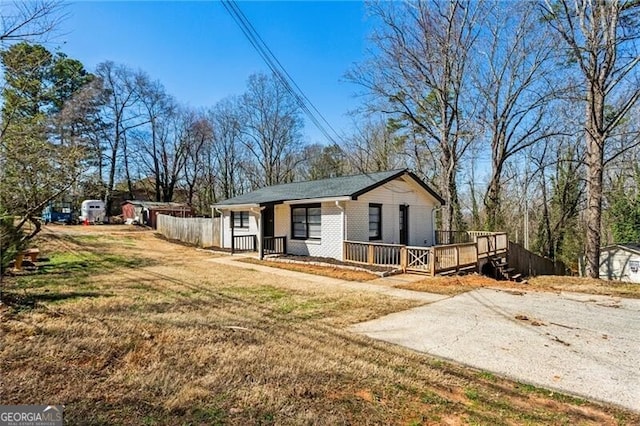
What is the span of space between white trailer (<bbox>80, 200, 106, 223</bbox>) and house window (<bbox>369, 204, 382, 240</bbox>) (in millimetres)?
31234

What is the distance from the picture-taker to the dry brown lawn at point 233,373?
2.87 meters

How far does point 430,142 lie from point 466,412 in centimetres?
2352

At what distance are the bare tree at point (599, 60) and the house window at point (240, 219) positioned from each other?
14917mm

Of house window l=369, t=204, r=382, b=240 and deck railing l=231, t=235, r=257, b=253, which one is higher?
house window l=369, t=204, r=382, b=240

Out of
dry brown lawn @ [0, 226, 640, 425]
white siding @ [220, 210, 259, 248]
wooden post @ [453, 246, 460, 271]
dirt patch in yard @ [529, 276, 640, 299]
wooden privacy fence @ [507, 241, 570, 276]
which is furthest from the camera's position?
white siding @ [220, 210, 259, 248]

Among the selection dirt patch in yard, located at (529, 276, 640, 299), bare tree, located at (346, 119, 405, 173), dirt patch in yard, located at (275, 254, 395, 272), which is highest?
bare tree, located at (346, 119, 405, 173)

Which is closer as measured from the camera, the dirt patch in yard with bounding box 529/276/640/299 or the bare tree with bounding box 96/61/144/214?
the dirt patch in yard with bounding box 529/276/640/299

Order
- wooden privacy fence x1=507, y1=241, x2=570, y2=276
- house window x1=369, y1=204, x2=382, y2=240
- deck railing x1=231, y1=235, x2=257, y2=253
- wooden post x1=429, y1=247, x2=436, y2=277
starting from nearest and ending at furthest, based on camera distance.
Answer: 1. wooden post x1=429, y1=247, x2=436, y2=277
2. house window x1=369, y1=204, x2=382, y2=240
3. wooden privacy fence x1=507, y1=241, x2=570, y2=276
4. deck railing x1=231, y1=235, x2=257, y2=253

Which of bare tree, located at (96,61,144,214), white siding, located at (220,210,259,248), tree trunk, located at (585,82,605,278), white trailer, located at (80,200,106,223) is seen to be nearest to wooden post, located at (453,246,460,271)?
tree trunk, located at (585,82,605,278)

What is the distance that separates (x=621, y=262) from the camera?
1931 cm

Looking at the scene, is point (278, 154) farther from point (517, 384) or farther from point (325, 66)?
point (517, 384)

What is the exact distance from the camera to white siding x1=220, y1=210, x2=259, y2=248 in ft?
57.3

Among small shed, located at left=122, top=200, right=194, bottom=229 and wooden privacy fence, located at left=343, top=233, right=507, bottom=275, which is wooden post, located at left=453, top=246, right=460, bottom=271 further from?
small shed, located at left=122, top=200, right=194, bottom=229

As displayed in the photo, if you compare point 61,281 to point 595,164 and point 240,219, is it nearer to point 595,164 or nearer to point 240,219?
point 240,219
